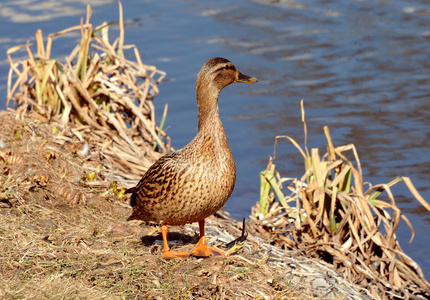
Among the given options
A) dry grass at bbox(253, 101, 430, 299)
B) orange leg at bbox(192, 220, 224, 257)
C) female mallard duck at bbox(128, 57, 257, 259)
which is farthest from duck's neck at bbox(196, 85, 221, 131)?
dry grass at bbox(253, 101, 430, 299)

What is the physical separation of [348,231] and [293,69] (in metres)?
4.82

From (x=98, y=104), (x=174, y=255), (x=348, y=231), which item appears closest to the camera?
(x=174, y=255)

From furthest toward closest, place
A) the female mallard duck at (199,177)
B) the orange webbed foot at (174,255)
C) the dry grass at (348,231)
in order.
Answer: the dry grass at (348,231), the orange webbed foot at (174,255), the female mallard duck at (199,177)

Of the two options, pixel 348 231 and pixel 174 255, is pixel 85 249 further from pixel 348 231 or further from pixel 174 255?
pixel 348 231

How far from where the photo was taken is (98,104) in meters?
6.32

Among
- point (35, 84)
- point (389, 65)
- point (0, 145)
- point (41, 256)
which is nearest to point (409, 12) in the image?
point (389, 65)

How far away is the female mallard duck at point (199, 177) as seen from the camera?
3.81 meters

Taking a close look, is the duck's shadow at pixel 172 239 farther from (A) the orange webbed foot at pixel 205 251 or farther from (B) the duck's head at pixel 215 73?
(B) the duck's head at pixel 215 73

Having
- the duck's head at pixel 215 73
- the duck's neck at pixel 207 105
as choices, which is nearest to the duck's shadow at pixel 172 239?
the duck's neck at pixel 207 105

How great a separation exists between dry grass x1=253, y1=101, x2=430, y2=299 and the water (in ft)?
3.22

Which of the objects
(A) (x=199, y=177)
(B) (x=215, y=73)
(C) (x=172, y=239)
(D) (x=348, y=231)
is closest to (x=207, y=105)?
(B) (x=215, y=73)

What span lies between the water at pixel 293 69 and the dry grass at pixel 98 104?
107 centimetres

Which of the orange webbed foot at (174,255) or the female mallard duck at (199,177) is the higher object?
the female mallard duck at (199,177)

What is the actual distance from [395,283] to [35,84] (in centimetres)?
387
